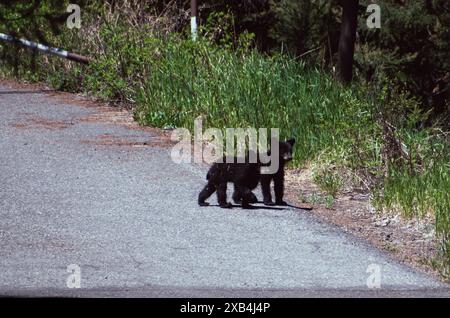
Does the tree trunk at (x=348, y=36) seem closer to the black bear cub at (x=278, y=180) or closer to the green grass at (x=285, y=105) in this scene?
the green grass at (x=285, y=105)

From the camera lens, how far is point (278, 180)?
10625 millimetres

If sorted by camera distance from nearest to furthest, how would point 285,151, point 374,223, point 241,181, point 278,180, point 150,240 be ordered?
point 150,240
point 374,223
point 241,181
point 278,180
point 285,151

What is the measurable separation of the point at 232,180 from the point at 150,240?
5.03ft

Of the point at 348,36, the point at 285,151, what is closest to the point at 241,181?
the point at 285,151

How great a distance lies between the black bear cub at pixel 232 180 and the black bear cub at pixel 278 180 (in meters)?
0.11

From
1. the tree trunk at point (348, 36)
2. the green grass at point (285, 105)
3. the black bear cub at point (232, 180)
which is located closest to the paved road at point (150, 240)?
the black bear cub at point (232, 180)

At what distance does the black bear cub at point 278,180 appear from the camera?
10.6 metres

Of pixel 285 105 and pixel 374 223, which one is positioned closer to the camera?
pixel 374 223

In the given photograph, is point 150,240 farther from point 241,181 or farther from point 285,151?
point 285,151

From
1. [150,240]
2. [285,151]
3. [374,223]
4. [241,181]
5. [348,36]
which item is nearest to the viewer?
[150,240]

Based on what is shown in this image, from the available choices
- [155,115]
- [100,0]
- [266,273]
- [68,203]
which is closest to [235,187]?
[68,203]

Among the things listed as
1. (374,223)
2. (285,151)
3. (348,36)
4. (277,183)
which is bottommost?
(374,223)

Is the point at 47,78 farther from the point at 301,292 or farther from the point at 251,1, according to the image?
the point at 301,292

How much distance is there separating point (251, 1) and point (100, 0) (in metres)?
7.32
